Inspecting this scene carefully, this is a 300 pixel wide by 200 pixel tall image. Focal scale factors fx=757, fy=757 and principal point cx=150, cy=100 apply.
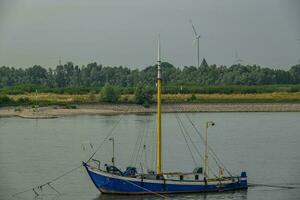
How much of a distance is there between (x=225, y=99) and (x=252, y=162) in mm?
52461

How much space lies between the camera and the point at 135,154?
3309cm

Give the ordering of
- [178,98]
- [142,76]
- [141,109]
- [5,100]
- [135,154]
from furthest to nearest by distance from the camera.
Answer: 1. [142,76]
2. [178,98]
3. [5,100]
4. [141,109]
5. [135,154]

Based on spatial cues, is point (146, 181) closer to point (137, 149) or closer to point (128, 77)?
point (137, 149)

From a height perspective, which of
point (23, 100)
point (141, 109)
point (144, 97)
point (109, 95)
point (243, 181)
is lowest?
point (243, 181)

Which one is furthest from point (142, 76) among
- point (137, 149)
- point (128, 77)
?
point (137, 149)

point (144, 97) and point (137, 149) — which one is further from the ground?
point (144, 97)

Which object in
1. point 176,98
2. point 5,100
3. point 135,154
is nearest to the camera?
point 135,154

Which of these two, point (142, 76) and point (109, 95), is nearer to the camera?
point (109, 95)

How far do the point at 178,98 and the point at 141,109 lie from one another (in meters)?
6.81

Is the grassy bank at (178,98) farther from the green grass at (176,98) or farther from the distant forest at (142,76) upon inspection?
the distant forest at (142,76)

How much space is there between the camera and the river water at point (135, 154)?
25.0 metres

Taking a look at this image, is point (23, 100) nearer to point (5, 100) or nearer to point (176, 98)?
point (5, 100)

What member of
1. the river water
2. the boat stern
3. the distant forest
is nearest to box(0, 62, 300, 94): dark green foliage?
the distant forest

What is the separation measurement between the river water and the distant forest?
153 ft
